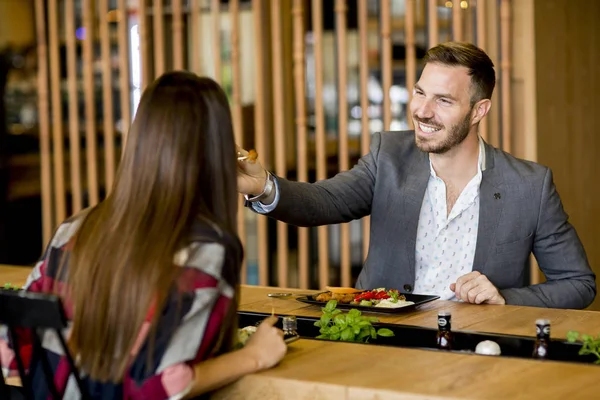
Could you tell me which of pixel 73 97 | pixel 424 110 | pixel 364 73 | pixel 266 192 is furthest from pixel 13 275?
pixel 364 73

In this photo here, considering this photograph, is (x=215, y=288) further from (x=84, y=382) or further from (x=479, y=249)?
(x=479, y=249)

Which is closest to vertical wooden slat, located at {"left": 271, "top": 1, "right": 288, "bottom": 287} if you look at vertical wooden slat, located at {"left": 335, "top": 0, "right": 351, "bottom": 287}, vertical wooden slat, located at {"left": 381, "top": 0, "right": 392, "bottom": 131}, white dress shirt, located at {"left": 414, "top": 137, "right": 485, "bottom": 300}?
vertical wooden slat, located at {"left": 335, "top": 0, "right": 351, "bottom": 287}

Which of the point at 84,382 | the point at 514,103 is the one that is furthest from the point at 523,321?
the point at 514,103

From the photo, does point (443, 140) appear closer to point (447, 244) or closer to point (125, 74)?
point (447, 244)

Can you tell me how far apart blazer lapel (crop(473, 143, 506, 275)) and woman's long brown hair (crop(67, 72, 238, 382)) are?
1414mm

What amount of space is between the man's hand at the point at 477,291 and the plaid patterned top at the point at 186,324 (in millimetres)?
1039

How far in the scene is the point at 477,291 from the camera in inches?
103

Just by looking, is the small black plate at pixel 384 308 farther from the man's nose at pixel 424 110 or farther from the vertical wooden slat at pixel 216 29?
the vertical wooden slat at pixel 216 29

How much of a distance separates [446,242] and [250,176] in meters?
0.72

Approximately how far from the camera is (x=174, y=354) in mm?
1657

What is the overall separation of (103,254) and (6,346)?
37cm

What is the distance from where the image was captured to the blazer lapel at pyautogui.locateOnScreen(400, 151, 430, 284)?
3.04 m

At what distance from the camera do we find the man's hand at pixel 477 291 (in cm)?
261

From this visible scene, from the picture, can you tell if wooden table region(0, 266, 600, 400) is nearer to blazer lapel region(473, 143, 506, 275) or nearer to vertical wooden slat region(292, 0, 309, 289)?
blazer lapel region(473, 143, 506, 275)
